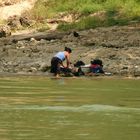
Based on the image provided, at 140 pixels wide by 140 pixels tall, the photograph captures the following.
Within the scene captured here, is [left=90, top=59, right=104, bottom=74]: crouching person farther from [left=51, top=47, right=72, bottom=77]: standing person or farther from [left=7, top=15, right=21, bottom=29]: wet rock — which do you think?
[left=7, top=15, right=21, bottom=29]: wet rock

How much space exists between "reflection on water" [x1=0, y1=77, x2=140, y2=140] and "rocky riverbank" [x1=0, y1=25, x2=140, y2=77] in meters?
4.68

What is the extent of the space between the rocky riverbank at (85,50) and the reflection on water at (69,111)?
468 cm

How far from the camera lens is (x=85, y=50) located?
26391 millimetres

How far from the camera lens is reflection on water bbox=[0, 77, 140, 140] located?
992cm

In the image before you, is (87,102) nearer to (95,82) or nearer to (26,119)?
(26,119)

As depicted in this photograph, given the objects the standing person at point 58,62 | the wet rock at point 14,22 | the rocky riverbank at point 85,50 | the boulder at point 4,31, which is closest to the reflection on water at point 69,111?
the standing person at point 58,62

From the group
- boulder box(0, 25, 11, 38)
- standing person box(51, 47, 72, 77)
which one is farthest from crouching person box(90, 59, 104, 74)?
boulder box(0, 25, 11, 38)

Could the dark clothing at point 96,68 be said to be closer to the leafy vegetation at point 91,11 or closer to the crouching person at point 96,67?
the crouching person at point 96,67

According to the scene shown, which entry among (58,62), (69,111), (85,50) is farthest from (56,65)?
(69,111)

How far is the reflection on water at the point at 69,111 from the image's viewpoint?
9922 mm

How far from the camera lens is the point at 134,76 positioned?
2219 cm

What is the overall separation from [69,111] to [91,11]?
22.0 metres

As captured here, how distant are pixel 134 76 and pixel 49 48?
597cm

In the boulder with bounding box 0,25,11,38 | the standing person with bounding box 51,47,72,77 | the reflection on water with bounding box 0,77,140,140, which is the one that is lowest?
the reflection on water with bounding box 0,77,140,140
